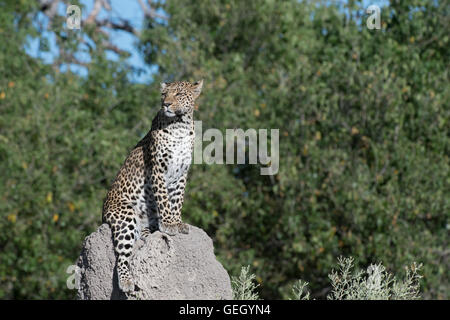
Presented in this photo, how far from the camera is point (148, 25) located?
878 inches

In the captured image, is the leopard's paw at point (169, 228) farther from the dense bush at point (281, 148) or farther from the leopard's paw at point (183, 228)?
the dense bush at point (281, 148)

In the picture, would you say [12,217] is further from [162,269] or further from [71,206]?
[162,269]

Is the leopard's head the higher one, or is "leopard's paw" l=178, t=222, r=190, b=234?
the leopard's head

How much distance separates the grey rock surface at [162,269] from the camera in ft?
25.9

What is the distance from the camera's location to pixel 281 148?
18359 millimetres

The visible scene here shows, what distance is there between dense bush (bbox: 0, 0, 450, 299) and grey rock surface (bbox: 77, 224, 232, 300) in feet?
29.2

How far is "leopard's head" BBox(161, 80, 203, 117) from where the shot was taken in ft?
27.7

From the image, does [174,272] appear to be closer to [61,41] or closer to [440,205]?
[440,205]

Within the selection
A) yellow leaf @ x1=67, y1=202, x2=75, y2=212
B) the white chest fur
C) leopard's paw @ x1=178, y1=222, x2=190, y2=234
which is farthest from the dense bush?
leopard's paw @ x1=178, y1=222, x2=190, y2=234

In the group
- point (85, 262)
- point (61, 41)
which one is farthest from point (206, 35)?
point (85, 262)

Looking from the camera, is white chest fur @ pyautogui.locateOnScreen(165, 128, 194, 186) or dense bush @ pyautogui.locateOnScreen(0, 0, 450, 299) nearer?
white chest fur @ pyautogui.locateOnScreen(165, 128, 194, 186)

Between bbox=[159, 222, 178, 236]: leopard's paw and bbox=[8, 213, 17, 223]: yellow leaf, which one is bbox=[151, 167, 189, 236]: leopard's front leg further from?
bbox=[8, 213, 17, 223]: yellow leaf

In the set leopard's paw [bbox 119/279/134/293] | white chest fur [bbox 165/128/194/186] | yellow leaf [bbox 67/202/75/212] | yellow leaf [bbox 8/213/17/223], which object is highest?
white chest fur [bbox 165/128/194/186]
